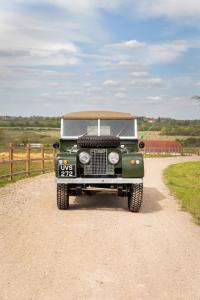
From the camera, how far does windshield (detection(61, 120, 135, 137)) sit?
10.6m

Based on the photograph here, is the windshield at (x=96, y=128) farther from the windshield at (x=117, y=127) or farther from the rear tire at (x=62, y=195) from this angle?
the rear tire at (x=62, y=195)

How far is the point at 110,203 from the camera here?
10.7 m

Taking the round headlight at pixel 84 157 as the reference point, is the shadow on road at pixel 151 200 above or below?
below

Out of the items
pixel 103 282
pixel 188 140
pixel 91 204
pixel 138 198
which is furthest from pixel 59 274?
pixel 188 140

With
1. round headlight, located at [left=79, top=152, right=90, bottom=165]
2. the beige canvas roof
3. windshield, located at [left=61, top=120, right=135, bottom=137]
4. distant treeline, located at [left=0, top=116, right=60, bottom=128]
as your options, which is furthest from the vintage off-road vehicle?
distant treeline, located at [left=0, top=116, right=60, bottom=128]

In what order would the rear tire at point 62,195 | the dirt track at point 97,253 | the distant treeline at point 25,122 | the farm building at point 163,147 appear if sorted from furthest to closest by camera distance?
the distant treeline at point 25,122 → the farm building at point 163,147 → the rear tire at point 62,195 → the dirt track at point 97,253

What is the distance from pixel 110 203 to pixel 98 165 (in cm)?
168

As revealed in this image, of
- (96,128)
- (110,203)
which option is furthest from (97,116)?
(110,203)

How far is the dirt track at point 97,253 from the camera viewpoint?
4383 mm

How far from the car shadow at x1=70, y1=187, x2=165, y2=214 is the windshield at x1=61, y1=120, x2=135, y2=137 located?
5.69 feet

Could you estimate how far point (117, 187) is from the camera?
938 centimetres

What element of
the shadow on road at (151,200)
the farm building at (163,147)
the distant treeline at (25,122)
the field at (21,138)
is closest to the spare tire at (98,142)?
the shadow on road at (151,200)

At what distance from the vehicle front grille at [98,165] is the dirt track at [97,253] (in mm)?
866

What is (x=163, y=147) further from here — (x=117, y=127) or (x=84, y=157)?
(x=84, y=157)
